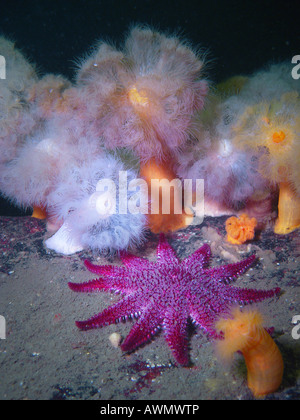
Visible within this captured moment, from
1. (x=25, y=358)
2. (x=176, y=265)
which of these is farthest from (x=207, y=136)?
(x=25, y=358)

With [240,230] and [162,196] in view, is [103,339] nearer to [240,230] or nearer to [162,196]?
[162,196]

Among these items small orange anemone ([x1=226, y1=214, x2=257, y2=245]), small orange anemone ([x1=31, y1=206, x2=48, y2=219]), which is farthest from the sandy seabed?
small orange anemone ([x1=31, y1=206, x2=48, y2=219])

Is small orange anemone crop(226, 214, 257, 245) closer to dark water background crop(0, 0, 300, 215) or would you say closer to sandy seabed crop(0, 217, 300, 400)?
sandy seabed crop(0, 217, 300, 400)

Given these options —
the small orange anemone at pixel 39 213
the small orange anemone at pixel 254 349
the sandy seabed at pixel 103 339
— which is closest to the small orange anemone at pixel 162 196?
the sandy seabed at pixel 103 339

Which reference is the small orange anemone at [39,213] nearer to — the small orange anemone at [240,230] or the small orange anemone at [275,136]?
the small orange anemone at [240,230]

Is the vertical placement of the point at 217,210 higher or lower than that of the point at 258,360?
higher

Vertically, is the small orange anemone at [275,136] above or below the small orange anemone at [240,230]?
above
